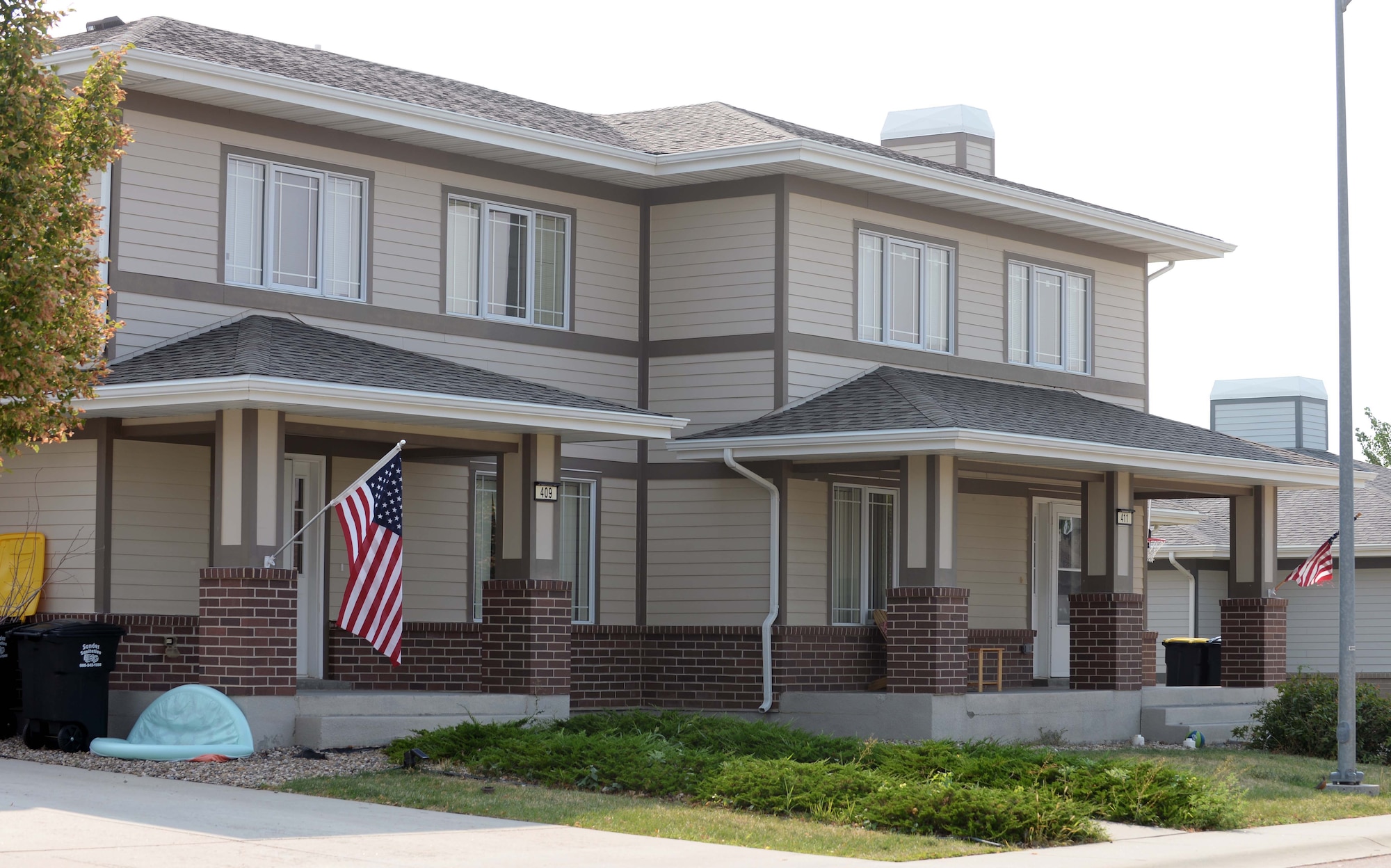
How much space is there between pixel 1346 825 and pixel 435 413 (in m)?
8.50

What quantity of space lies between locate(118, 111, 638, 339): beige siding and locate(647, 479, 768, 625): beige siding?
2.10m

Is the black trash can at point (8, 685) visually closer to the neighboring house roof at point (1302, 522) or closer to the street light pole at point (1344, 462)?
the street light pole at point (1344, 462)

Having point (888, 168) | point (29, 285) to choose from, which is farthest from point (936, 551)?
point (29, 285)

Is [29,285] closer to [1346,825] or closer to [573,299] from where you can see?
[573,299]

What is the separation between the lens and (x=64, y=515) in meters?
17.0

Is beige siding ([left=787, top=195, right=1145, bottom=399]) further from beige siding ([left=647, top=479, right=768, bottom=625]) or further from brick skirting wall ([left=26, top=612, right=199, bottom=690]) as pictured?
brick skirting wall ([left=26, top=612, right=199, bottom=690])

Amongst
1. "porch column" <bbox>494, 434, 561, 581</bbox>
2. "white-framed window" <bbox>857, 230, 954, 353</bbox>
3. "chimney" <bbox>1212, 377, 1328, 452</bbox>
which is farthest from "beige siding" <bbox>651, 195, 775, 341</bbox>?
"chimney" <bbox>1212, 377, 1328, 452</bbox>

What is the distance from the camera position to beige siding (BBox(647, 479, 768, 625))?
20.3 meters

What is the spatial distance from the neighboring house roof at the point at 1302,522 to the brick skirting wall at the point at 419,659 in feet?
45.6

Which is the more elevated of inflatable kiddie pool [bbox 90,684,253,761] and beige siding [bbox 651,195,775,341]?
beige siding [bbox 651,195,775,341]

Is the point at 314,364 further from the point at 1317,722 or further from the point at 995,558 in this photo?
the point at 1317,722

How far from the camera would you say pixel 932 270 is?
22.3 metres

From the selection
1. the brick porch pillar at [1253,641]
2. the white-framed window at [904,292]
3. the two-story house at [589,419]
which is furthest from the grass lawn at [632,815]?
the brick porch pillar at [1253,641]

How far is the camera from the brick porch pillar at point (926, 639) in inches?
742
